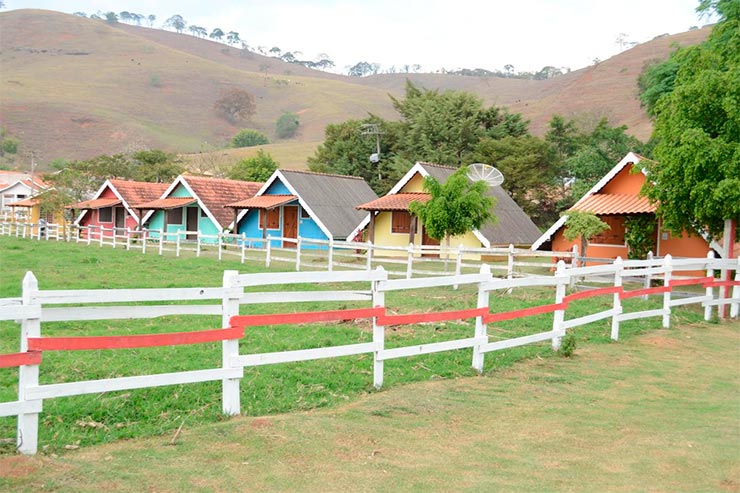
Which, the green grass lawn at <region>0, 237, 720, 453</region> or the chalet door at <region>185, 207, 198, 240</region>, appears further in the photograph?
the chalet door at <region>185, 207, 198, 240</region>

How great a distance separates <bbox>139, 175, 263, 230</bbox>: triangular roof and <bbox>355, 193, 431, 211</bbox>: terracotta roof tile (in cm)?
1167

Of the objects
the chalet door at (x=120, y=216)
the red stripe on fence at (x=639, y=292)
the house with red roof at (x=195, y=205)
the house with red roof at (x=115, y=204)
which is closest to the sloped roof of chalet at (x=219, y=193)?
the house with red roof at (x=195, y=205)

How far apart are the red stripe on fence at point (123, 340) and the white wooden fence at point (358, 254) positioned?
38.4 feet

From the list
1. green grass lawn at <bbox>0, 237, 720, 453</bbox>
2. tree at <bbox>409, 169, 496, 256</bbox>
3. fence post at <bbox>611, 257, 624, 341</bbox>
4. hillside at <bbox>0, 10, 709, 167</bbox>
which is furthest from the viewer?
hillside at <bbox>0, 10, 709, 167</bbox>

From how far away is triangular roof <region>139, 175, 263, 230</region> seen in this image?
136 feet

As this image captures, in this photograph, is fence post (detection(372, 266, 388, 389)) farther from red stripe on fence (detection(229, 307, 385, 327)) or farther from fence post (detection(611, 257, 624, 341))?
fence post (detection(611, 257, 624, 341))

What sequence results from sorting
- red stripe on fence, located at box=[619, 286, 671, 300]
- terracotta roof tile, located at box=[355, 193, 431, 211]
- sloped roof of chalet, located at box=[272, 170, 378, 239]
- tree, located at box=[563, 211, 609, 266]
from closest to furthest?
red stripe on fence, located at box=[619, 286, 671, 300] < tree, located at box=[563, 211, 609, 266] < terracotta roof tile, located at box=[355, 193, 431, 211] < sloped roof of chalet, located at box=[272, 170, 378, 239]

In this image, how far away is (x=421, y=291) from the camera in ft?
63.6

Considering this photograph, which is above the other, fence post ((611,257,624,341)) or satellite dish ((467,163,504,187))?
satellite dish ((467,163,504,187))

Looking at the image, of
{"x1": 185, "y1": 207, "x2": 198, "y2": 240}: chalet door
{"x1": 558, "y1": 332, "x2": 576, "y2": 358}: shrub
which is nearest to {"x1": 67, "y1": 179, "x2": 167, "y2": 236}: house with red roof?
{"x1": 185, "y1": 207, "x2": 198, "y2": 240}: chalet door

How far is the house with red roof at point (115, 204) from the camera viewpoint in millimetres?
45906

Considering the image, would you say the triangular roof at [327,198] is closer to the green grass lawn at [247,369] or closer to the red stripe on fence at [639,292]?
the green grass lawn at [247,369]

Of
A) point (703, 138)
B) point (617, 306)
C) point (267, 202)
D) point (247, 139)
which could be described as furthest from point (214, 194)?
point (247, 139)

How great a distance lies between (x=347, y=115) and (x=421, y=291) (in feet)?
462
